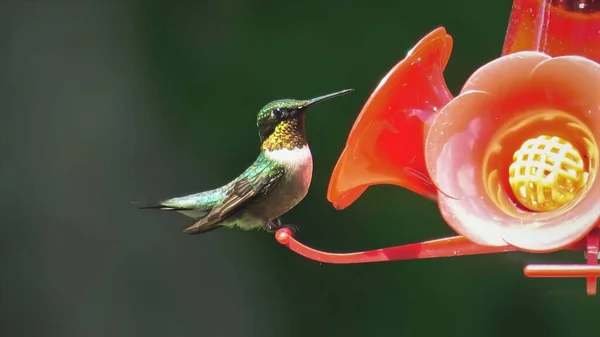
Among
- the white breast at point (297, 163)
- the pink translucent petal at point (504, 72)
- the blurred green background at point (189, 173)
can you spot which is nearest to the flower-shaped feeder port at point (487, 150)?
the pink translucent petal at point (504, 72)

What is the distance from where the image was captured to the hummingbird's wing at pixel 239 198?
148cm

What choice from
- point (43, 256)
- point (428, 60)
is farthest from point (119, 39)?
point (428, 60)

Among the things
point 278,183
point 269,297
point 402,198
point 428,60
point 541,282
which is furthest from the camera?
point 269,297

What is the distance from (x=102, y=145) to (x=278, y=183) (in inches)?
67.4

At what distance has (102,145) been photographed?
3053 mm

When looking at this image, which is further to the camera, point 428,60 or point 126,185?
point 126,185

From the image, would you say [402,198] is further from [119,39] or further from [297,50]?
[119,39]

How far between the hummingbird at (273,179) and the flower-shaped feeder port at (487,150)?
0.61 ft

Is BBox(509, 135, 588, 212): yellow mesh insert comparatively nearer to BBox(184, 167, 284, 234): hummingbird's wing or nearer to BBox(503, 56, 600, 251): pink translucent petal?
BBox(503, 56, 600, 251): pink translucent petal

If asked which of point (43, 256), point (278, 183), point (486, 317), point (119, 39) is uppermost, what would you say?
point (119, 39)

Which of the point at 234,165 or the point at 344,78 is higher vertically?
the point at 344,78

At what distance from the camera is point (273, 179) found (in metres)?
1.49

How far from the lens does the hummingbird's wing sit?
1.48 meters

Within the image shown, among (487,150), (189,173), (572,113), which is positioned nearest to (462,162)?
(487,150)
